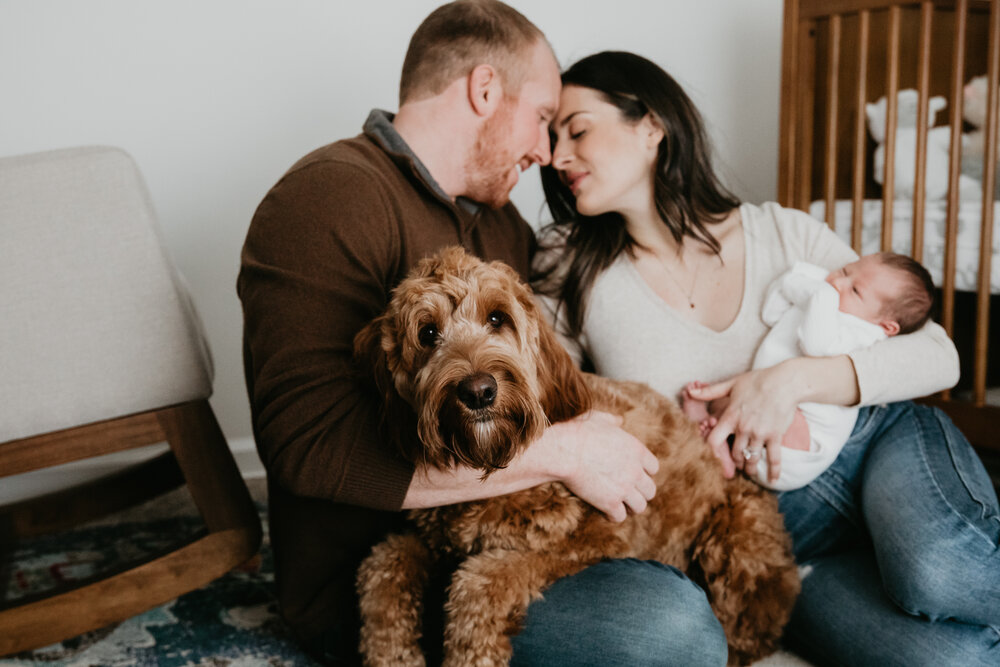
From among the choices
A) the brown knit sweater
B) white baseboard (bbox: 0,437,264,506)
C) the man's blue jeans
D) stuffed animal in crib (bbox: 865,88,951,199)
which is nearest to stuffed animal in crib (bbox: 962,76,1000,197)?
stuffed animal in crib (bbox: 865,88,951,199)

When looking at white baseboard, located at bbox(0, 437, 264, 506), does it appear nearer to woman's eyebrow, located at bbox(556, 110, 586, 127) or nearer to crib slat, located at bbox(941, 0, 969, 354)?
woman's eyebrow, located at bbox(556, 110, 586, 127)

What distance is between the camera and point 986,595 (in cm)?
162

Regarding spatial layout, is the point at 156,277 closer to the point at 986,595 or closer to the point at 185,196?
the point at 185,196

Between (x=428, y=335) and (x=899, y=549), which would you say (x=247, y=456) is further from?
(x=899, y=549)

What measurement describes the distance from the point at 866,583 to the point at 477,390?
44.4 inches

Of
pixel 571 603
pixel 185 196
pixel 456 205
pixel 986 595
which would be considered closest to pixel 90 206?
pixel 456 205

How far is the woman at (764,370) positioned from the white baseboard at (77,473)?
4.82 ft

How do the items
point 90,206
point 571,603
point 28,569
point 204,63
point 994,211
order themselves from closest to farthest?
point 571,603
point 90,206
point 994,211
point 28,569
point 204,63

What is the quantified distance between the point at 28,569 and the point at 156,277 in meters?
1.36

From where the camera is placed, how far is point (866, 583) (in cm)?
179

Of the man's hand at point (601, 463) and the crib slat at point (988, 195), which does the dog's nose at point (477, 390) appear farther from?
the crib slat at point (988, 195)

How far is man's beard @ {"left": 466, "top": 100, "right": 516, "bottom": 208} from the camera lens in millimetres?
1854

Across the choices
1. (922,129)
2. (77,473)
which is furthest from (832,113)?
(77,473)

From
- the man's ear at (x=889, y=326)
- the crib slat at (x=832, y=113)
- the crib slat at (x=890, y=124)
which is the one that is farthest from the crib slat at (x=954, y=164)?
the man's ear at (x=889, y=326)
